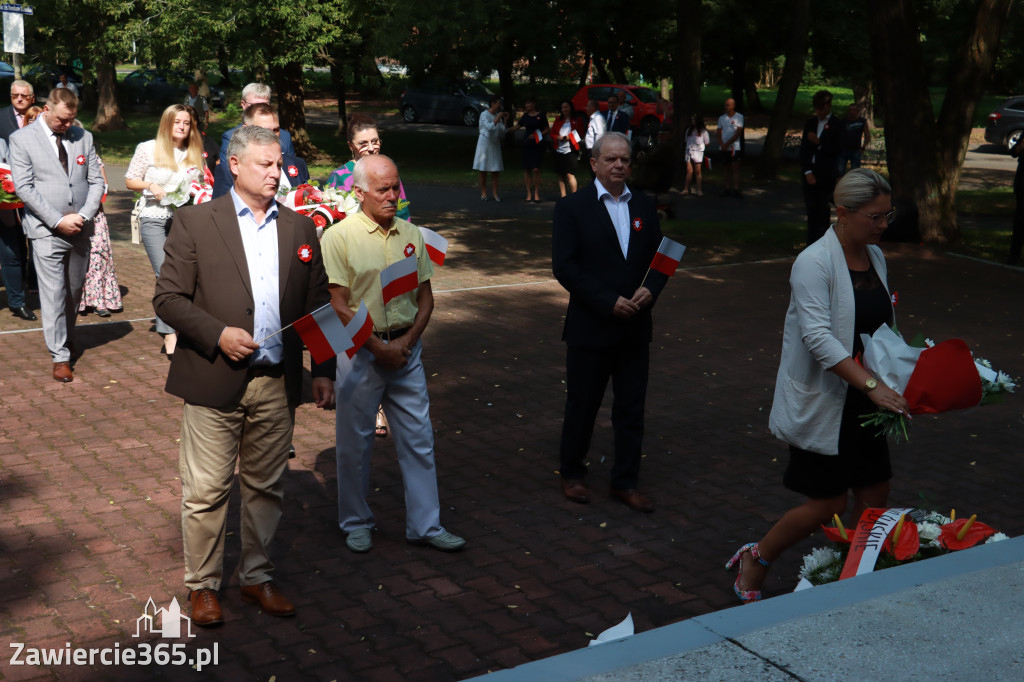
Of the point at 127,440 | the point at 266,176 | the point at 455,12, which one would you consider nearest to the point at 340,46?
the point at 455,12

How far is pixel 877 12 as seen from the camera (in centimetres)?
1403

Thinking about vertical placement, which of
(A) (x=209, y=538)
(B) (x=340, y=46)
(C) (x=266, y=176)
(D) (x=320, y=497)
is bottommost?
(D) (x=320, y=497)

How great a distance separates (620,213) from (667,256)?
0.38m

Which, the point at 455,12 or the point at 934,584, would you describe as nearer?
the point at 934,584

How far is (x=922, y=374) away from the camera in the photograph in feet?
13.7

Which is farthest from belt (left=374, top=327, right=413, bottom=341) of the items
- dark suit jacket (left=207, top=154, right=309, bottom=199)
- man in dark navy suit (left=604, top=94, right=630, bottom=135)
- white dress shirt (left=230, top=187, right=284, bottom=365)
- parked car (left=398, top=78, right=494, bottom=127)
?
parked car (left=398, top=78, right=494, bottom=127)

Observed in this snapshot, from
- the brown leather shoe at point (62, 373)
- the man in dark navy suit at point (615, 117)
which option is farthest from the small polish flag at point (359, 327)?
the man in dark navy suit at point (615, 117)

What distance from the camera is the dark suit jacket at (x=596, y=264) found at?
19.3ft

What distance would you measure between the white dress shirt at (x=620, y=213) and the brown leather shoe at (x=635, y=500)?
54.0 inches

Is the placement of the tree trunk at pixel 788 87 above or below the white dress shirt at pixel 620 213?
above

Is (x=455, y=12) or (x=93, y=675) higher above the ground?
(x=455, y=12)

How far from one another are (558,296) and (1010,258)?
6.63 meters

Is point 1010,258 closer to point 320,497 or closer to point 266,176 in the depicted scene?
point 320,497

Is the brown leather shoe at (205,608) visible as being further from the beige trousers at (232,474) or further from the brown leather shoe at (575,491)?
the brown leather shoe at (575,491)
